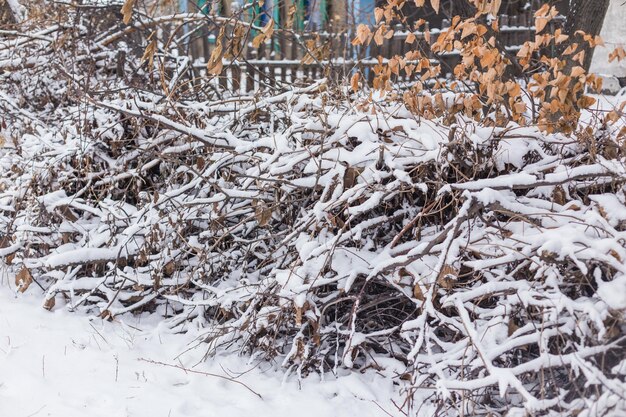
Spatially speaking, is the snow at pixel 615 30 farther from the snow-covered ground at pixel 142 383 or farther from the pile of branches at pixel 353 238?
the snow-covered ground at pixel 142 383

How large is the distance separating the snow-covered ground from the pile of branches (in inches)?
6.3

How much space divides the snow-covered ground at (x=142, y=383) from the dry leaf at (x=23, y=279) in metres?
0.46

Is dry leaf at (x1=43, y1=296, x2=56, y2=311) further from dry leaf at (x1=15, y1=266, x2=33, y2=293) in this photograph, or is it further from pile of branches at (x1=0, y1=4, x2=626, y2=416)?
dry leaf at (x1=15, y1=266, x2=33, y2=293)

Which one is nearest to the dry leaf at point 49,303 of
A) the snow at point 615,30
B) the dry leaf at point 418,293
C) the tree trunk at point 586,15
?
the dry leaf at point 418,293

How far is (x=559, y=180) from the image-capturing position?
3373mm

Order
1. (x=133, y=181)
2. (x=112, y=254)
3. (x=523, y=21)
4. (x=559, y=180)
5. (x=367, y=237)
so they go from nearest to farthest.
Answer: (x=559, y=180) → (x=367, y=237) → (x=112, y=254) → (x=133, y=181) → (x=523, y=21)

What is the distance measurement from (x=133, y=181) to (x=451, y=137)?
8.72 ft

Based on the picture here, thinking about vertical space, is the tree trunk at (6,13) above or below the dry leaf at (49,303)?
above

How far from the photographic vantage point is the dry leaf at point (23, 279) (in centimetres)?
475

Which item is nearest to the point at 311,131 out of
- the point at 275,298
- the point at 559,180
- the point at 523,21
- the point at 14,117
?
the point at 275,298

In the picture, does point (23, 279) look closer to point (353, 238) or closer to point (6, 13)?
point (353, 238)

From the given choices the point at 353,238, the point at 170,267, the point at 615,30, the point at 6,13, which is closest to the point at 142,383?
the point at 170,267

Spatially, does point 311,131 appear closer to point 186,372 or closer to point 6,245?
point 186,372

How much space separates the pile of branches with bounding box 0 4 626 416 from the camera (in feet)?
9.84
